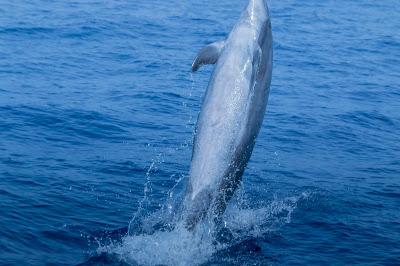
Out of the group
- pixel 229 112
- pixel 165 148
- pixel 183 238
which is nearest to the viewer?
pixel 229 112

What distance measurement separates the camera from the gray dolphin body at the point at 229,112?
397 inches

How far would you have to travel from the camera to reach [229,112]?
10.1 metres

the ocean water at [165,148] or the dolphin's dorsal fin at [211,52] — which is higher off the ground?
the dolphin's dorsal fin at [211,52]

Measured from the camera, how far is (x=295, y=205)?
14.0 meters

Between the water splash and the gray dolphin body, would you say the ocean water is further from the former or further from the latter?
the gray dolphin body

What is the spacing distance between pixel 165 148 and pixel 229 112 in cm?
681

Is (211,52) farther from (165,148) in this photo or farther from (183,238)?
(165,148)

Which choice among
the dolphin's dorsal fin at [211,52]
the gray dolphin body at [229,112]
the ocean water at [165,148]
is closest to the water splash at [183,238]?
the ocean water at [165,148]

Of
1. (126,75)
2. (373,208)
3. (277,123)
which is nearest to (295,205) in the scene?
(373,208)

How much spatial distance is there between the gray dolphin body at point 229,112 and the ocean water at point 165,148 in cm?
80

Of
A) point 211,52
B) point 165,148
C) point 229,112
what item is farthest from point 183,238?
point 165,148

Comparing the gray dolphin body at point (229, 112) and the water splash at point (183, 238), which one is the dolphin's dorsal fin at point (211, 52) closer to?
the gray dolphin body at point (229, 112)

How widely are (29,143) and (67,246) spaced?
17.7 ft

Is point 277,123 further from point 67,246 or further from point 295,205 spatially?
point 67,246
